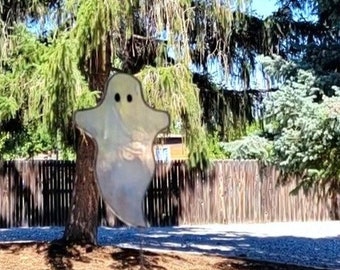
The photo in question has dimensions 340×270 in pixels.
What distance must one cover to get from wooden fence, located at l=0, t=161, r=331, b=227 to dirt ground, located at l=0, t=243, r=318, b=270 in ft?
19.8

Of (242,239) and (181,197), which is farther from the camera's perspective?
(181,197)

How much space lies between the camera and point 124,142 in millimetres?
4703

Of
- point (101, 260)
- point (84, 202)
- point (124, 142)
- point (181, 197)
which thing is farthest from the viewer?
point (181, 197)

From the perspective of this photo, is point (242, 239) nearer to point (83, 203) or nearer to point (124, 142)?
point (83, 203)

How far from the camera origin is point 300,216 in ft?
52.7

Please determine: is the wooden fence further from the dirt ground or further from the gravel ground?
the dirt ground

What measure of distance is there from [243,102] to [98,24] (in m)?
2.96

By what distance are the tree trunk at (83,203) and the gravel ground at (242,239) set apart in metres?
0.95

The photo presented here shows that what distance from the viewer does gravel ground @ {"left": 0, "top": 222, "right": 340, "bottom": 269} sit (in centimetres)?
991

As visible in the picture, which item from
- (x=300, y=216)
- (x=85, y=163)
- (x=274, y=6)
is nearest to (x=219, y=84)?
(x=274, y=6)

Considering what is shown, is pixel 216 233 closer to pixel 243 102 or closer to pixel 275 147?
pixel 243 102

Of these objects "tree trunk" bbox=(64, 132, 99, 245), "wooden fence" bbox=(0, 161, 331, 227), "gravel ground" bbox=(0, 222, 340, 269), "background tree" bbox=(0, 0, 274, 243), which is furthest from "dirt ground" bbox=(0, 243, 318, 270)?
"wooden fence" bbox=(0, 161, 331, 227)

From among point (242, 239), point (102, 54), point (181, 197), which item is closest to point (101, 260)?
point (102, 54)

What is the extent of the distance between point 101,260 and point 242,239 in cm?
503
